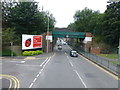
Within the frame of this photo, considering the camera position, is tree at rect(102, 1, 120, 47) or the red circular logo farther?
tree at rect(102, 1, 120, 47)

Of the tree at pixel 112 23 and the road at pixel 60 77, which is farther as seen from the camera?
the tree at pixel 112 23

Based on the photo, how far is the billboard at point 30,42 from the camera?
34906mm

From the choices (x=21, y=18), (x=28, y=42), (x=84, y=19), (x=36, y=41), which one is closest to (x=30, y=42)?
(x=28, y=42)

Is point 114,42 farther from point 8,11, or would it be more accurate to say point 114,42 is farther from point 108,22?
point 8,11

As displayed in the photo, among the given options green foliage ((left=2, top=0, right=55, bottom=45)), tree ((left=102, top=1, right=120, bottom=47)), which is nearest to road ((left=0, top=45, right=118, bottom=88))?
green foliage ((left=2, top=0, right=55, bottom=45))

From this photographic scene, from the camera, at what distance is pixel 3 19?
1558 inches

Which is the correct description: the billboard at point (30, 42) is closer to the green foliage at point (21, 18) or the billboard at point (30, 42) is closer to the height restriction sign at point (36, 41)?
the height restriction sign at point (36, 41)

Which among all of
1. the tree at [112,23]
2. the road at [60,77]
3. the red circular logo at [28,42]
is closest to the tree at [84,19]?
the tree at [112,23]

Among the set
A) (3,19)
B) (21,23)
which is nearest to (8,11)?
(3,19)

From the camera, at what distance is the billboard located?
34906 millimetres

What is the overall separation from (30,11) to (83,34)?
17728mm

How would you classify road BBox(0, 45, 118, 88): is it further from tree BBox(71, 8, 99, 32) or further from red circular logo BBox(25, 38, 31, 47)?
tree BBox(71, 8, 99, 32)

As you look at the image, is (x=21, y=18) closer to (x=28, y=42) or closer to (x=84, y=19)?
(x=28, y=42)

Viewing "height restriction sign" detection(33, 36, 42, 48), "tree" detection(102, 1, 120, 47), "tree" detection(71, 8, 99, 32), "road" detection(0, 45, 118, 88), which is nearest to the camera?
"road" detection(0, 45, 118, 88)
